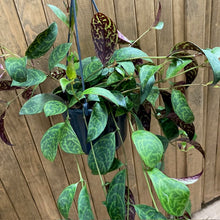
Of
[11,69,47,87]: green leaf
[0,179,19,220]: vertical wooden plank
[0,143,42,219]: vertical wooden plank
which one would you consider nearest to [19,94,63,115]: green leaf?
[11,69,47,87]: green leaf

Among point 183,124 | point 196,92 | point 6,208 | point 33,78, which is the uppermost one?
point 33,78

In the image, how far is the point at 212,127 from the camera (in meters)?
1.21

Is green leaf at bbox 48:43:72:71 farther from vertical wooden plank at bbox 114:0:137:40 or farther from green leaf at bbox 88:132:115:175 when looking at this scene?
vertical wooden plank at bbox 114:0:137:40

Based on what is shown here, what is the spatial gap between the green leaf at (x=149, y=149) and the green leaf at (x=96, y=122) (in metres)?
0.09

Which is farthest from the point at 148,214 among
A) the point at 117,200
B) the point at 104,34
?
the point at 104,34

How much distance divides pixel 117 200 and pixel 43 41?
0.43m

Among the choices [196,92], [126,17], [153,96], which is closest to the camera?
[153,96]

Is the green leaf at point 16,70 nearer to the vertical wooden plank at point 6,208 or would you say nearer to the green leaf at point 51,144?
the green leaf at point 51,144

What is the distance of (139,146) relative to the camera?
0.44 meters

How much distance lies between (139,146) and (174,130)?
0.24m

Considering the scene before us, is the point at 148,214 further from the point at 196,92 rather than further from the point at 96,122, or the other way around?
the point at 196,92

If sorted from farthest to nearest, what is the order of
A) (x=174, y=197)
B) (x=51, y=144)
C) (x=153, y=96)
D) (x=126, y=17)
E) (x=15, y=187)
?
(x=15, y=187) → (x=126, y=17) → (x=153, y=96) → (x=51, y=144) → (x=174, y=197)

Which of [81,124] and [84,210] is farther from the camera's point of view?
[81,124]

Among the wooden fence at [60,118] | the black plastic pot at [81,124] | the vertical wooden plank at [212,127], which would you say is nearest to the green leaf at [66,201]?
the black plastic pot at [81,124]
